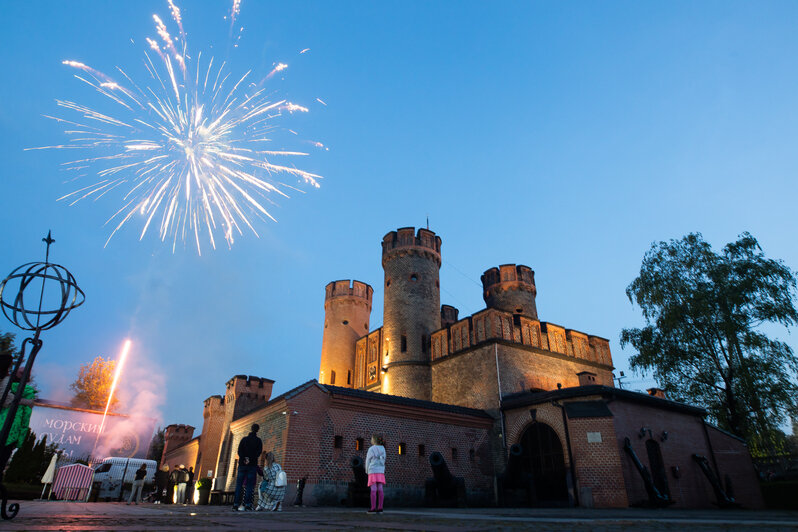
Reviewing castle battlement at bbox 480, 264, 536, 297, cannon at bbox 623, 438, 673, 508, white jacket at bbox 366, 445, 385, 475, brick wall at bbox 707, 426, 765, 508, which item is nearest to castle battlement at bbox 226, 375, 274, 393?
castle battlement at bbox 480, 264, 536, 297

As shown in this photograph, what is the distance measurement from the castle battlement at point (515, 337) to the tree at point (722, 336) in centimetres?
280

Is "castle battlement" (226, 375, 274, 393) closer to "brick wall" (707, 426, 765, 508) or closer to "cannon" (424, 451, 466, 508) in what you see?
"cannon" (424, 451, 466, 508)

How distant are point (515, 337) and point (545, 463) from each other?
22.4ft

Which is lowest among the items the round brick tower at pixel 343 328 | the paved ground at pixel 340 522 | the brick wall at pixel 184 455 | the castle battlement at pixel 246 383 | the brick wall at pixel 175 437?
the paved ground at pixel 340 522

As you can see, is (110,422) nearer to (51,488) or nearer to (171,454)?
(171,454)

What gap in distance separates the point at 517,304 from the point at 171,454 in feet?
108

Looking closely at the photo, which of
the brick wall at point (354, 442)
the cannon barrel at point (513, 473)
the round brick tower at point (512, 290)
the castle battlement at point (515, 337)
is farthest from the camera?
the round brick tower at point (512, 290)

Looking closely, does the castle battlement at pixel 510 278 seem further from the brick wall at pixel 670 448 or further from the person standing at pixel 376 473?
the person standing at pixel 376 473

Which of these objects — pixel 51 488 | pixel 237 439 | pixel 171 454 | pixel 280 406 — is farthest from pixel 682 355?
pixel 171 454

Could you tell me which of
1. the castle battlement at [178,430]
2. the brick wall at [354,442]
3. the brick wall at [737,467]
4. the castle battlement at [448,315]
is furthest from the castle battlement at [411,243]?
the castle battlement at [178,430]

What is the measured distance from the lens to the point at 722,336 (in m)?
21.1

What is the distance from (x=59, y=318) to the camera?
4.68 metres

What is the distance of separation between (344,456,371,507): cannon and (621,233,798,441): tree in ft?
54.1

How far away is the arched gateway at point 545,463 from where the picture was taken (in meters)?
16.9
